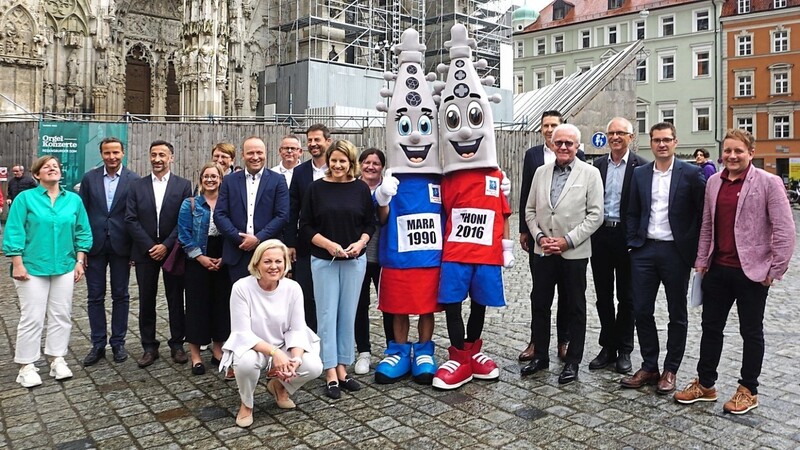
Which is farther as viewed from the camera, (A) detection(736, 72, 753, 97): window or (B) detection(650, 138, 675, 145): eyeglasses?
(A) detection(736, 72, 753, 97): window

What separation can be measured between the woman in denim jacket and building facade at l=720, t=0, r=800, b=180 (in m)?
41.9

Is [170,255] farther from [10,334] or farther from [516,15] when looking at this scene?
[516,15]

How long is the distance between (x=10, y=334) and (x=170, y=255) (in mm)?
2596

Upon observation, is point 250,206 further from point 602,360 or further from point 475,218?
point 602,360

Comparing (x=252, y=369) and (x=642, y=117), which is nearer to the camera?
(x=252, y=369)

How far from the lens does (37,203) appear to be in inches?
221

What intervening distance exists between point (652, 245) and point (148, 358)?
4438 millimetres

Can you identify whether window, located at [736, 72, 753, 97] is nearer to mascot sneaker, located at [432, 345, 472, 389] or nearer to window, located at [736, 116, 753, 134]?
window, located at [736, 116, 753, 134]

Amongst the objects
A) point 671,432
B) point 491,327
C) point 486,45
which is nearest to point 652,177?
point 671,432

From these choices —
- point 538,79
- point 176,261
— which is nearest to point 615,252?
point 176,261

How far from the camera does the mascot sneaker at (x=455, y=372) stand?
534 cm

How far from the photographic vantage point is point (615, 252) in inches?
227

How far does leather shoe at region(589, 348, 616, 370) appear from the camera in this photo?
19.3 ft

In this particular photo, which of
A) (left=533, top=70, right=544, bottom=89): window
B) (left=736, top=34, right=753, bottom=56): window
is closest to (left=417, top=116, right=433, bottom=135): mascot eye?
(left=736, top=34, right=753, bottom=56): window
